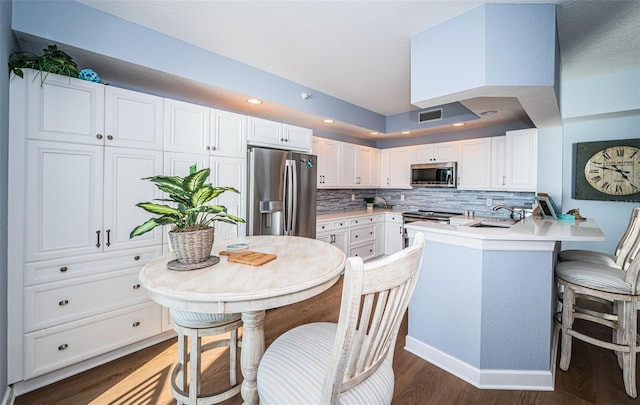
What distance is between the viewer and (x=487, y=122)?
3.89 m

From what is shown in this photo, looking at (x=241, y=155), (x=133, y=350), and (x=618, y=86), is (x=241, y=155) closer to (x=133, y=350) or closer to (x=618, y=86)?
(x=133, y=350)

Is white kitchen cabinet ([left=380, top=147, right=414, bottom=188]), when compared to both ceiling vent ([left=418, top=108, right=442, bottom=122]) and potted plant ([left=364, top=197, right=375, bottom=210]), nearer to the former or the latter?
potted plant ([left=364, top=197, right=375, bottom=210])

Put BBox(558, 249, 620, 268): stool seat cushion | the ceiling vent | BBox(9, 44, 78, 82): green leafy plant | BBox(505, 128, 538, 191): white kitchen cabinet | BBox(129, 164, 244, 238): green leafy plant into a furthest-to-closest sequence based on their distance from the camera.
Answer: the ceiling vent < BBox(505, 128, 538, 191): white kitchen cabinet < BBox(558, 249, 620, 268): stool seat cushion < BBox(9, 44, 78, 82): green leafy plant < BBox(129, 164, 244, 238): green leafy plant

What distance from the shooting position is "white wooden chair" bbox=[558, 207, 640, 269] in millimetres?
1939

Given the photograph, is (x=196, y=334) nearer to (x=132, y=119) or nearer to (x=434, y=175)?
(x=132, y=119)

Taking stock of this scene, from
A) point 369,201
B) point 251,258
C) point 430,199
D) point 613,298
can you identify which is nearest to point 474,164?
point 430,199

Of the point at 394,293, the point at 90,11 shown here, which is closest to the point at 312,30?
the point at 90,11

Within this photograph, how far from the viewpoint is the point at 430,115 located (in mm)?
3844

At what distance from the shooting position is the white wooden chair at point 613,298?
5.52 feet

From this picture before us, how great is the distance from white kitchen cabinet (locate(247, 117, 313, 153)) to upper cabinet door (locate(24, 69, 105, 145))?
123 centimetres

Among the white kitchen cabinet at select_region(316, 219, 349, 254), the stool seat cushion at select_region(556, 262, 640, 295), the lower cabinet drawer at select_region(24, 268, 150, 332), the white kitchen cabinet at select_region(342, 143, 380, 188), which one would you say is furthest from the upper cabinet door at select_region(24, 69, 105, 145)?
the stool seat cushion at select_region(556, 262, 640, 295)

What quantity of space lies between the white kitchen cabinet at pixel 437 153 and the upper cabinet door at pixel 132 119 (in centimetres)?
382

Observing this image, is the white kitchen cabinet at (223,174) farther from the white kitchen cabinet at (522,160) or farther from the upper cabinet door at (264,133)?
the white kitchen cabinet at (522,160)

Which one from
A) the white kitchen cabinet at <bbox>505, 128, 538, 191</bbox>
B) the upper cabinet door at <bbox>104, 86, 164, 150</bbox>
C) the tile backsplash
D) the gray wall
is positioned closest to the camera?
the gray wall
